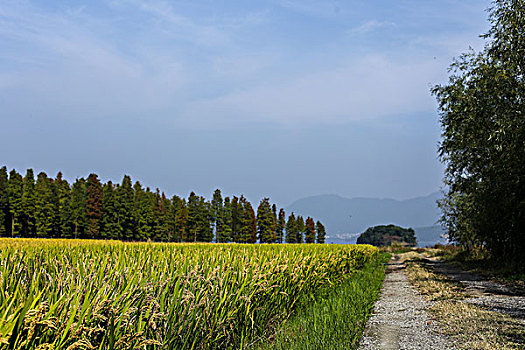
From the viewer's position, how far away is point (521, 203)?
49.0 ft

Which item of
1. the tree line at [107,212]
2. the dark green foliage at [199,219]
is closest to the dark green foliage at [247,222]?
the tree line at [107,212]

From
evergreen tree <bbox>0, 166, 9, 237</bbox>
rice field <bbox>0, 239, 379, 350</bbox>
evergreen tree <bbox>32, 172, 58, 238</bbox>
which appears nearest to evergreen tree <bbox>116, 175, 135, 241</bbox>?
evergreen tree <bbox>32, 172, 58, 238</bbox>

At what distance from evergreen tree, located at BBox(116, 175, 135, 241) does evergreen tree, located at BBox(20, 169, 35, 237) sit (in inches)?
357

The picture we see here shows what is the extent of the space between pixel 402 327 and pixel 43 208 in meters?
46.9

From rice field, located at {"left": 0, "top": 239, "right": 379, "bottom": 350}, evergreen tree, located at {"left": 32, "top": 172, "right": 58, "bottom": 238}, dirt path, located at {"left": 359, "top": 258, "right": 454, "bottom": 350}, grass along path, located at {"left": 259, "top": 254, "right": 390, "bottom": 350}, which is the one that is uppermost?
evergreen tree, located at {"left": 32, "top": 172, "right": 58, "bottom": 238}

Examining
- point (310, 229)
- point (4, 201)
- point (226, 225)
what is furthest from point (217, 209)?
point (310, 229)

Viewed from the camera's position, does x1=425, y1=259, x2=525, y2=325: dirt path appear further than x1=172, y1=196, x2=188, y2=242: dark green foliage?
No

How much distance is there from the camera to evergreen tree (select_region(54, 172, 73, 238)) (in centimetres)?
4713

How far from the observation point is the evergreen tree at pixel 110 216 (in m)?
48.5

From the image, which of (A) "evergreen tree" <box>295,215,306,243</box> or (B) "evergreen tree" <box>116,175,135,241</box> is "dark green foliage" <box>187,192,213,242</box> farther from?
(A) "evergreen tree" <box>295,215,306,243</box>

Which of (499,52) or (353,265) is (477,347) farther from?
(499,52)

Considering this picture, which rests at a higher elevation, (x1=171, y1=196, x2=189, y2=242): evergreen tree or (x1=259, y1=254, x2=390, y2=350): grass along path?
(x1=171, y1=196, x2=189, y2=242): evergreen tree

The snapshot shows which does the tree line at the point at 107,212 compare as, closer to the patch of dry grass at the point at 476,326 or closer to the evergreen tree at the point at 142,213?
the evergreen tree at the point at 142,213

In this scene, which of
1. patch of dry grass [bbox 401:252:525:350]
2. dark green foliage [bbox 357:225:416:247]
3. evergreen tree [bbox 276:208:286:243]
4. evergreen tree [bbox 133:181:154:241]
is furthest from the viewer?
dark green foliage [bbox 357:225:416:247]
